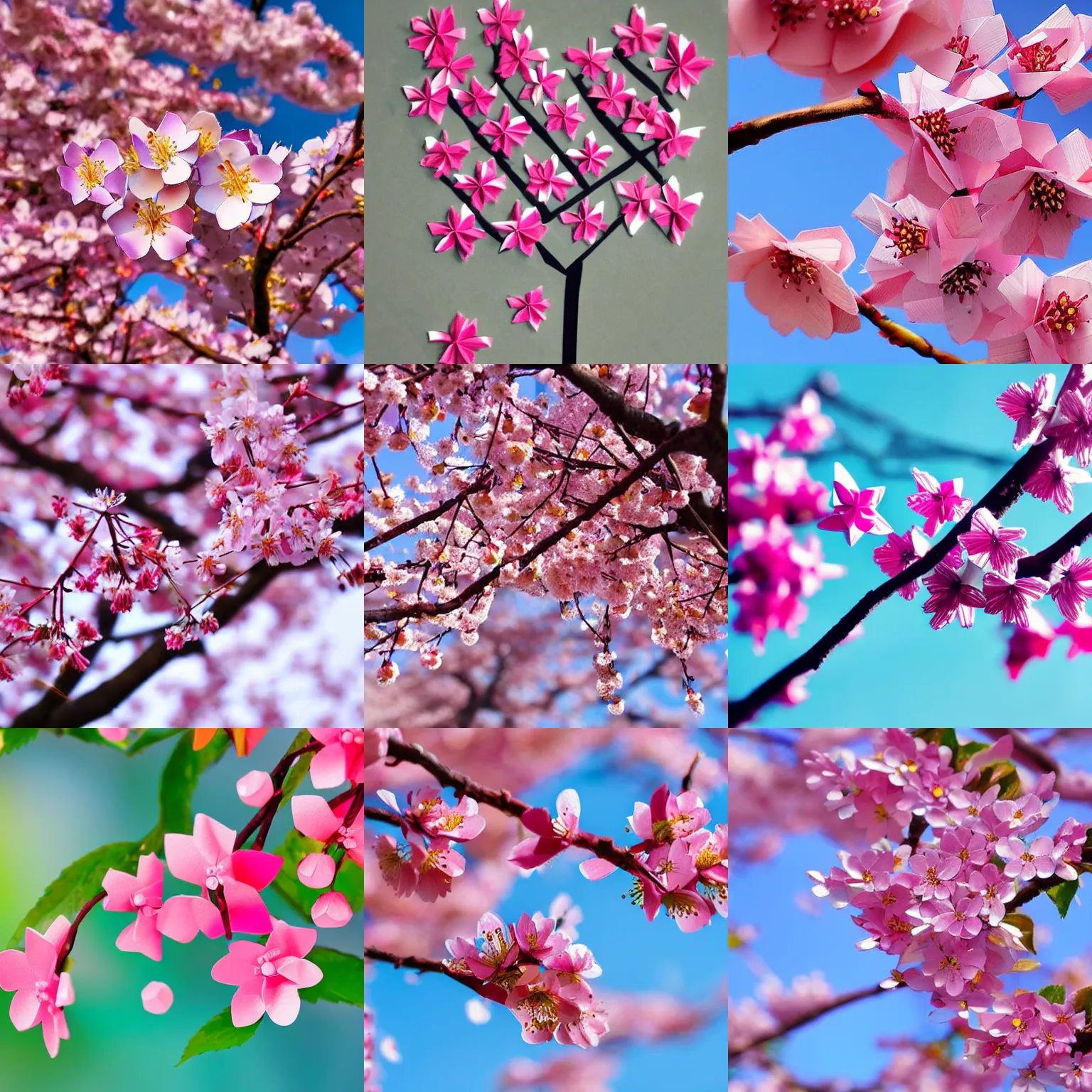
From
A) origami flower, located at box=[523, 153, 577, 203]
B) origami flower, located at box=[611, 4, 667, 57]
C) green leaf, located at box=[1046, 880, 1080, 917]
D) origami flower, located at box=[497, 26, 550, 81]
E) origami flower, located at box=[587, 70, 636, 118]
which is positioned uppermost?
origami flower, located at box=[611, 4, 667, 57]

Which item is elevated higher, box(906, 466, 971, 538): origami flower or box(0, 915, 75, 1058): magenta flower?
box(906, 466, 971, 538): origami flower

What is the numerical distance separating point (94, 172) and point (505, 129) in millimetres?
582

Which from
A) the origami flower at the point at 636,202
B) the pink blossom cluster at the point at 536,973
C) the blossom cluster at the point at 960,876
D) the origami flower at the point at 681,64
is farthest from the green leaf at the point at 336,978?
the origami flower at the point at 681,64

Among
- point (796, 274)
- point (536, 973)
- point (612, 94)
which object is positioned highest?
point (612, 94)

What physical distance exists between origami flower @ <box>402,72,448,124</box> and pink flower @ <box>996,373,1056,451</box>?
2.92 ft

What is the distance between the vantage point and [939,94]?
1158mm

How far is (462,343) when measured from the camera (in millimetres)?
1274

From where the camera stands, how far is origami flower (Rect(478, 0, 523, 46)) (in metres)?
1.27

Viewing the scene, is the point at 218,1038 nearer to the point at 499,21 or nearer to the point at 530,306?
the point at 530,306

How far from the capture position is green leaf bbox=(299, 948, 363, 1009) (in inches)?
50.8

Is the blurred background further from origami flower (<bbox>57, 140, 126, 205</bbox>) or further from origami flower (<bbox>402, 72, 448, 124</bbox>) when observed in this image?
origami flower (<bbox>402, 72, 448, 124</bbox>)

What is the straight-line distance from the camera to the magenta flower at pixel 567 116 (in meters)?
1.27

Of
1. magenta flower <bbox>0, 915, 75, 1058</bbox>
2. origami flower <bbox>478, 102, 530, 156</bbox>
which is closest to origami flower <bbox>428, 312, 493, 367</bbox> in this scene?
origami flower <bbox>478, 102, 530, 156</bbox>

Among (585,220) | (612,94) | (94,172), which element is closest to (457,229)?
(585,220)
